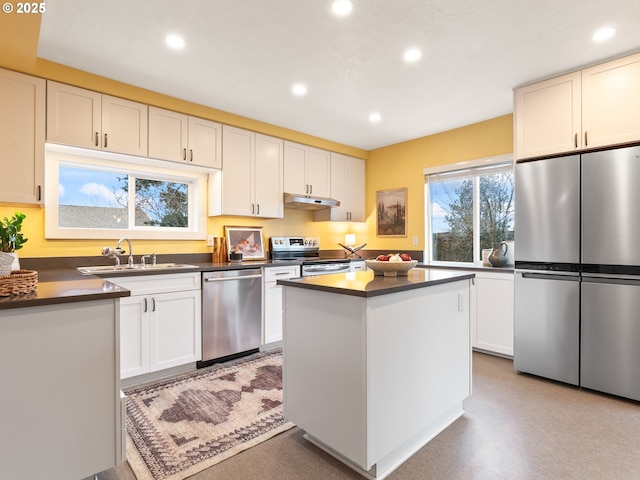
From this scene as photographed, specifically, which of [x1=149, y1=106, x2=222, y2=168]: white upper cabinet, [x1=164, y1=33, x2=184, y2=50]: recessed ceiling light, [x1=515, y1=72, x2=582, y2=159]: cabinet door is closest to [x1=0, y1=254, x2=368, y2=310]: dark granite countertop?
[x1=149, y1=106, x2=222, y2=168]: white upper cabinet

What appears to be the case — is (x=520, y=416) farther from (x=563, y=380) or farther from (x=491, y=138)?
(x=491, y=138)

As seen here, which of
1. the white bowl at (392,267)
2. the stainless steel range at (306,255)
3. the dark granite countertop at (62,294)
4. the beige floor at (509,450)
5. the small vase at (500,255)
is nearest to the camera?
the dark granite countertop at (62,294)

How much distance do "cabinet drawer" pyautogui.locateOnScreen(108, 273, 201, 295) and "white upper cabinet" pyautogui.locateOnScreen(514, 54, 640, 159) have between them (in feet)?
10.4

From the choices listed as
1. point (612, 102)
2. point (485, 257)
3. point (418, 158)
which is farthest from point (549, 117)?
point (418, 158)

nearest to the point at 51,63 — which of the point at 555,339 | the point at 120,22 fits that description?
the point at 120,22

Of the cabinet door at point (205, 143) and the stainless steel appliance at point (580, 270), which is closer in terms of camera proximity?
the stainless steel appliance at point (580, 270)

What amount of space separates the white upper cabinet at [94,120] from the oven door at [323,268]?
2.05 meters

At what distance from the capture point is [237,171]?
3709 millimetres

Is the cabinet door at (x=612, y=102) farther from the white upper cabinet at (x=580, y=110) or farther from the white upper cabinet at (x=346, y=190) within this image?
the white upper cabinet at (x=346, y=190)

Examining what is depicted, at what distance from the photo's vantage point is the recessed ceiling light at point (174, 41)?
2262 millimetres

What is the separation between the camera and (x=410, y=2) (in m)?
1.93

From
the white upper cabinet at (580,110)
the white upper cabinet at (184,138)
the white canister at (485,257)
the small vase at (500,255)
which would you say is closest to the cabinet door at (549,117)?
the white upper cabinet at (580,110)

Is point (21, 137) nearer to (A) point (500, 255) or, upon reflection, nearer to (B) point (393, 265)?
(B) point (393, 265)

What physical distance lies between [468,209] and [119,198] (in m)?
3.87
